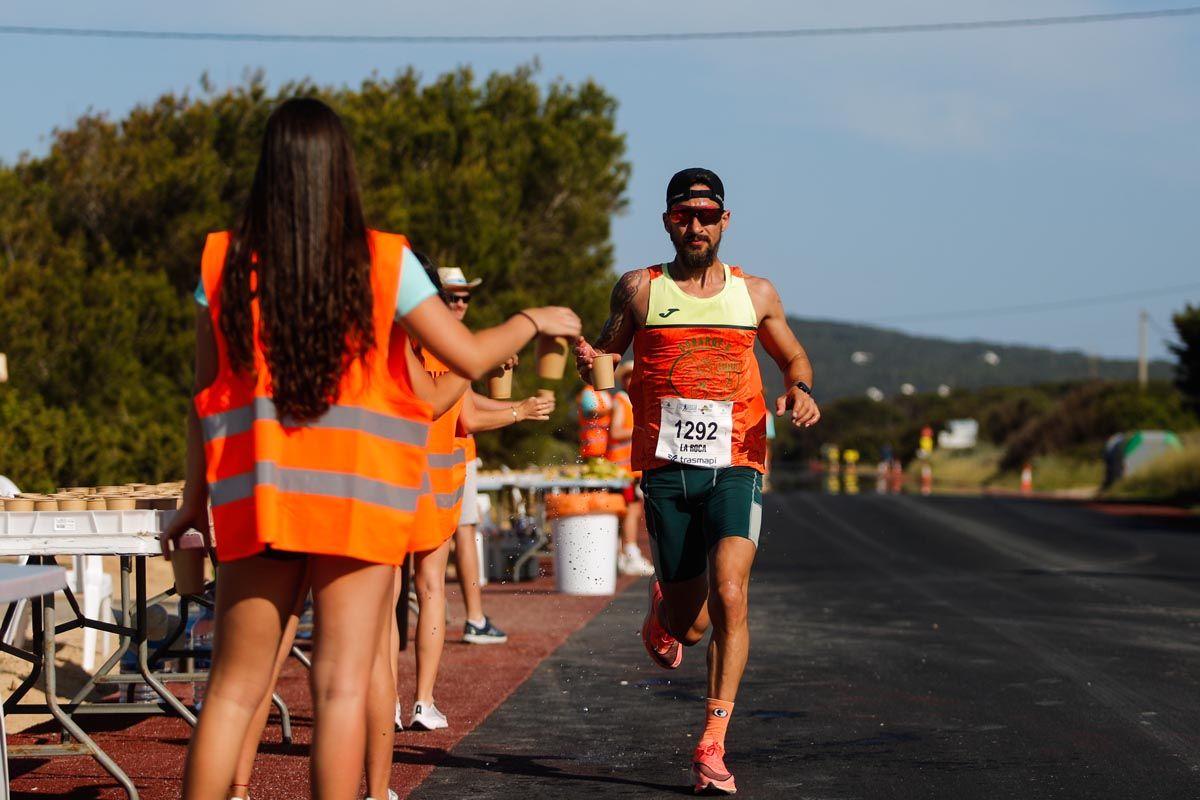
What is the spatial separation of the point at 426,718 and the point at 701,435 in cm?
187

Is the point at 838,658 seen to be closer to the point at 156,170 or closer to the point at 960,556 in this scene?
the point at 960,556

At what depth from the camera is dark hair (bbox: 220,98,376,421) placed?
3.90 meters

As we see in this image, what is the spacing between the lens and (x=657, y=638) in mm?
6852

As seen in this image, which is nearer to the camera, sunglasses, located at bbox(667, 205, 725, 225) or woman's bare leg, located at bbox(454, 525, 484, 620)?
sunglasses, located at bbox(667, 205, 725, 225)

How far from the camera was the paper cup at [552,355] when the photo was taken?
4289mm

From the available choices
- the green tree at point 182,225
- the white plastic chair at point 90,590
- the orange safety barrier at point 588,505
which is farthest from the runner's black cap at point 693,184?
the green tree at point 182,225

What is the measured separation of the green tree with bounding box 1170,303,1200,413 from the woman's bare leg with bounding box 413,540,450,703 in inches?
1568

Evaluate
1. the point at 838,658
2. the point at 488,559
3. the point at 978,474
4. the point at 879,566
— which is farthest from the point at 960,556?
the point at 978,474

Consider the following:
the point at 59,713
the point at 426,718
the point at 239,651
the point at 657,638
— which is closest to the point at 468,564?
the point at 426,718

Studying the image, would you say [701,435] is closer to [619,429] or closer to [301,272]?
[301,272]

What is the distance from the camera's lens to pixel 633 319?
6.65m

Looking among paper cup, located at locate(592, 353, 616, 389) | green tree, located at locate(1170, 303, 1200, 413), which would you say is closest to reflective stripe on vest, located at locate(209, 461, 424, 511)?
paper cup, located at locate(592, 353, 616, 389)

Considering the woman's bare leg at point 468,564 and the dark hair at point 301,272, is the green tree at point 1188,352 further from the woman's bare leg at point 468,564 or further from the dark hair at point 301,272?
the dark hair at point 301,272

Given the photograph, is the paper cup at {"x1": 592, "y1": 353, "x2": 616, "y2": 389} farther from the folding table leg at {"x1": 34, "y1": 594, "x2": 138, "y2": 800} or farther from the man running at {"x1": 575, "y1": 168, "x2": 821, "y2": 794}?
the folding table leg at {"x1": 34, "y1": 594, "x2": 138, "y2": 800}
